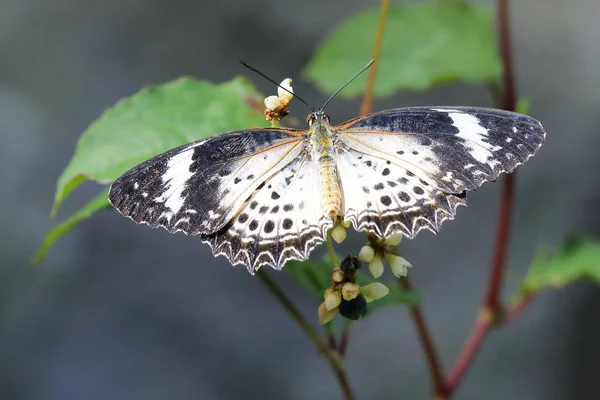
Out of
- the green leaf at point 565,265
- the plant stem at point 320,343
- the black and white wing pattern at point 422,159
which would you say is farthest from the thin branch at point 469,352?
the black and white wing pattern at point 422,159

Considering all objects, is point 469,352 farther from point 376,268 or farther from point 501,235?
point 376,268

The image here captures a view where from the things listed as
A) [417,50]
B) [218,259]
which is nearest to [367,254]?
[417,50]

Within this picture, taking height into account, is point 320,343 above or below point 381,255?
below

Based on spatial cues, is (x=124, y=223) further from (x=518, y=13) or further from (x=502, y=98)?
(x=518, y=13)

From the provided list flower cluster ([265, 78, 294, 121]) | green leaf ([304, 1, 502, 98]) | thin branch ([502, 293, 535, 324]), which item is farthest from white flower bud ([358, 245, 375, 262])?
green leaf ([304, 1, 502, 98])

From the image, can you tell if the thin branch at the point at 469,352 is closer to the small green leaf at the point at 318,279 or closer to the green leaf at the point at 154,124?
the small green leaf at the point at 318,279

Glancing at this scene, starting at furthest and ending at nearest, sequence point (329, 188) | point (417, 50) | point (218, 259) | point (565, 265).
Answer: point (218, 259) → point (417, 50) → point (565, 265) → point (329, 188)

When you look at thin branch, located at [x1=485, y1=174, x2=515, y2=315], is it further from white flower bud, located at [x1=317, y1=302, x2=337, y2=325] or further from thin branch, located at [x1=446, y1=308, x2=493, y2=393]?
white flower bud, located at [x1=317, y1=302, x2=337, y2=325]

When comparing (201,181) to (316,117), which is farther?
(316,117)
